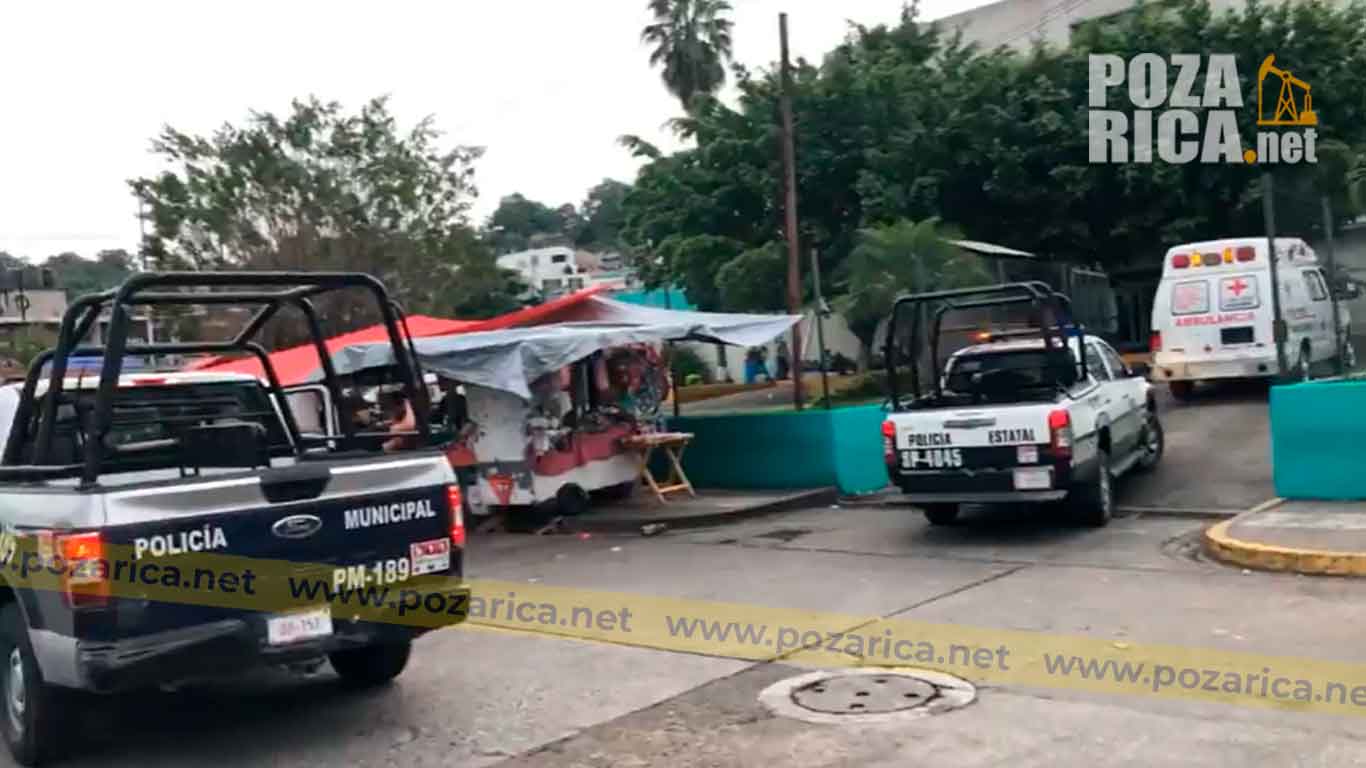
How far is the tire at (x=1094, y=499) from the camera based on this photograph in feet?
36.0

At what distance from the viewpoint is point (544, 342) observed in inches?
495

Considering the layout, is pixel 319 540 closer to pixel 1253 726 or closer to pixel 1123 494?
pixel 1253 726

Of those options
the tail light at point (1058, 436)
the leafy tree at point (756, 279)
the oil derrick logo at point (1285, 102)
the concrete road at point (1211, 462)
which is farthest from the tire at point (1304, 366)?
the leafy tree at point (756, 279)

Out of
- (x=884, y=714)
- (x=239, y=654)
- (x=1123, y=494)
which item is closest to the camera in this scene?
(x=239, y=654)

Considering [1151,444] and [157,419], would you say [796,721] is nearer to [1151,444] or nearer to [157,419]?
[157,419]

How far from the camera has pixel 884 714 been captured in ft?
20.4

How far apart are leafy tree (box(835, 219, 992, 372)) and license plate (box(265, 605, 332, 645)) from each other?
1394 centimetres

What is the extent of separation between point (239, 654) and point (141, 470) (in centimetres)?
178

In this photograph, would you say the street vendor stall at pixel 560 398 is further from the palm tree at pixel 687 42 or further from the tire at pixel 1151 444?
the palm tree at pixel 687 42

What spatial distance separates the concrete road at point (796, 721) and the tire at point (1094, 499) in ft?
1.46

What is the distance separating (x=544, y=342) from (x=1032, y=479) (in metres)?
4.84

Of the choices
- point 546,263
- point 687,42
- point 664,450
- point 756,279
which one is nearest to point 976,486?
point 664,450

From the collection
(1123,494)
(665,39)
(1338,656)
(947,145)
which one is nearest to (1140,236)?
(947,145)

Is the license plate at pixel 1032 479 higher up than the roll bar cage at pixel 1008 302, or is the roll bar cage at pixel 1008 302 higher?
the roll bar cage at pixel 1008 302
